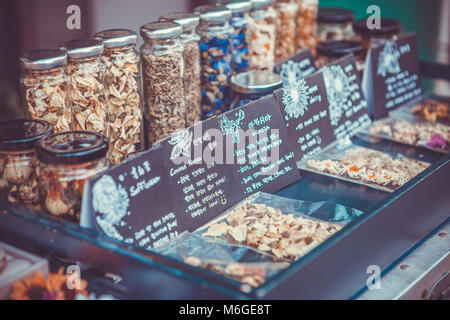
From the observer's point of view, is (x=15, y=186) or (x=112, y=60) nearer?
(x=15, y=186)

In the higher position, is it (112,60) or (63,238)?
(112,60)

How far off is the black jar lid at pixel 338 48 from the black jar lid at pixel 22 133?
108 cm

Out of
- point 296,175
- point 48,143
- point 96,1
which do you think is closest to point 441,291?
point 296,175

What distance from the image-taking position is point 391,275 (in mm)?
1214

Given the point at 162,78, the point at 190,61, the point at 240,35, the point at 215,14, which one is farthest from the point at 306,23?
the point at 162,78

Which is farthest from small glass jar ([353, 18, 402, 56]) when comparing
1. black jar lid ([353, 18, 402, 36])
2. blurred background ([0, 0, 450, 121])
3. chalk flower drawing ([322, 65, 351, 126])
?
blurred background ([0, 0, 450, 121])

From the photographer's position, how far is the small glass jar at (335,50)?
6.25 feet

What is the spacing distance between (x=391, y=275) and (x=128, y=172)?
24.5 inches

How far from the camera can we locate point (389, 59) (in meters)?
2.00

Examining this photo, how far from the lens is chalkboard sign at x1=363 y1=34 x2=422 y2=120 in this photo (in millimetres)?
1937

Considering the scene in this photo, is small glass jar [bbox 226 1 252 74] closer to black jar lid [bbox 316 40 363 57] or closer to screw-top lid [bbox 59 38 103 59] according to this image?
black jar lid [bbox 316 40 363 57]

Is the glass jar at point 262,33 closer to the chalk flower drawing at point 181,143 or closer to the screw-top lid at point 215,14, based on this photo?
the screw-top lid at point 215,14
